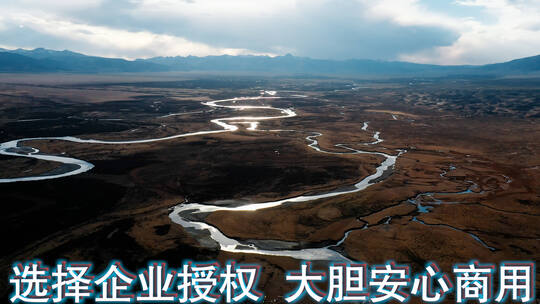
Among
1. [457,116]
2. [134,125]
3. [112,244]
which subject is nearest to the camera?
[112,244]

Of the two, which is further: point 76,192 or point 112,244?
point 76,192

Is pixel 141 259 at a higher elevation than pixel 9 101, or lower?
lower

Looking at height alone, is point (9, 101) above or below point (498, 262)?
above

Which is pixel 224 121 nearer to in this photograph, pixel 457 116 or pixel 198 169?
pixel 198 169

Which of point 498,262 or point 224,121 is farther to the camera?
point 224,121

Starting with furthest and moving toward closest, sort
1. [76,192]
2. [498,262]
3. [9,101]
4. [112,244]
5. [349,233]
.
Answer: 1. [9,101]
2. [76,192]
3. [349,233]
4. [112,244]
5. [498,262]

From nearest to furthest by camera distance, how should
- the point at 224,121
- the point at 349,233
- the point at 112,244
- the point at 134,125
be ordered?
the point at 112,244, the point at 349,233, the point at 134,125, the point at 224,121

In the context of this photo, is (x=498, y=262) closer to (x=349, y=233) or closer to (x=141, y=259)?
(x=349, y=233)

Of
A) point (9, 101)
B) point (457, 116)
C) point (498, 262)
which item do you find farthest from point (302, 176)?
point (9, 101)

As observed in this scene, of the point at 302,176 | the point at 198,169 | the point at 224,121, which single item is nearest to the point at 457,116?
the point at 224,121
